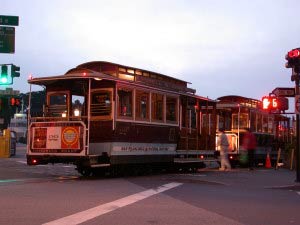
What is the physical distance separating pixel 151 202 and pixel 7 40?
46.4 ft

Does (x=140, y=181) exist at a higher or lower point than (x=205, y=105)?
lower

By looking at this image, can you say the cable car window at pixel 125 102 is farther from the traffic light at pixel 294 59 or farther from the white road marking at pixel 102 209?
the traffic light at pixel 294 59

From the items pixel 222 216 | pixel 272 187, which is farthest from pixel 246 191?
pixel 222 216

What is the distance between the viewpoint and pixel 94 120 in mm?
17000

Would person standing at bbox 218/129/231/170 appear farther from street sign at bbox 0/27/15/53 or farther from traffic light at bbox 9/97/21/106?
traffic light at bbox 9/97/21/106

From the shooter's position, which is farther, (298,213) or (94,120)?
(94,120)

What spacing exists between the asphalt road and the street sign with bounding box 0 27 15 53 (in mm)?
9383

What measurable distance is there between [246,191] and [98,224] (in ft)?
20.8

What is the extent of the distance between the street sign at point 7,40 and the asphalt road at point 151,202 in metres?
9.38

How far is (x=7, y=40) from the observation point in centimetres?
2312

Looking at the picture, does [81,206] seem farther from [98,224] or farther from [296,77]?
[296,77]

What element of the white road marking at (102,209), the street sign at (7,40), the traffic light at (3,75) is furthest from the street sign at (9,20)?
the white road marking at (102,209)

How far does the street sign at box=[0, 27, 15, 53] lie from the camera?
23109mm

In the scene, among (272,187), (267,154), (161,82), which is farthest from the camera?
(267,154)
